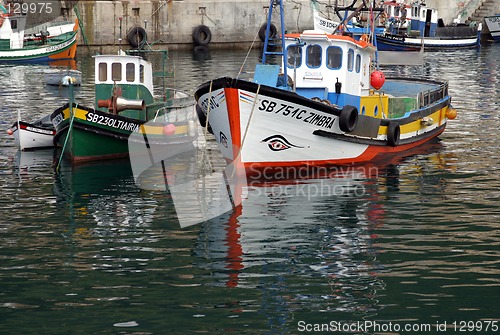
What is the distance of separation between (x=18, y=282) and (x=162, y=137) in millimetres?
11920

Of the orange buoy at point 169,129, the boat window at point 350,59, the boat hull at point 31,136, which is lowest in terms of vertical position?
the boat hull at point 31,136

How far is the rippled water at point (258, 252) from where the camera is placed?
13.7 metres

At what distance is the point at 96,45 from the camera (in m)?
62.7

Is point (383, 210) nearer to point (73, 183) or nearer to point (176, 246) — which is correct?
point (176, 246)

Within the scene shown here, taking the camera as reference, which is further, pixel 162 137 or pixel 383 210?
pixel 162 137

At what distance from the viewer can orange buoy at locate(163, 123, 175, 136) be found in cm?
2666

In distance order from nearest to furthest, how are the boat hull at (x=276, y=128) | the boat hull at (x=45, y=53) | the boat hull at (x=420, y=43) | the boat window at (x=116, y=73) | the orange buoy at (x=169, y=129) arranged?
the boat hull at (x=276, y=128)
the orange buoy at (x=169, y=129)
the boat window at (x=116, y=73)
the boat hull at (x=45, y=53)
the boat hull at (x=420, y=43)

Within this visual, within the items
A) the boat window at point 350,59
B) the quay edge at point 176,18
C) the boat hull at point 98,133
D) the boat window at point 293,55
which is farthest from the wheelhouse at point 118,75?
the quay edge at point 176,18

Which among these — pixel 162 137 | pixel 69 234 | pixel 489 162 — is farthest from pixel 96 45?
pixel 69 234

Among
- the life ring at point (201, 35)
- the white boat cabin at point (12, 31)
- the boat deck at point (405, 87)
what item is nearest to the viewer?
the boat deck at point (405, 87)

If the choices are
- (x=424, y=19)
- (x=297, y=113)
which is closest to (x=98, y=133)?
(x=297, y=113)

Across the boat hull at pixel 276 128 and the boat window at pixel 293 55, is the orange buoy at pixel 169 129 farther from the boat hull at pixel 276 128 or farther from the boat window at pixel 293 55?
the boat window at pixel 293 55

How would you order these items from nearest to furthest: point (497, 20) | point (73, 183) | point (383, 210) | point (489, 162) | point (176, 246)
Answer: point (176, 246), point (383, 210), point (73, 183), point (489, 162), point (497, 20)

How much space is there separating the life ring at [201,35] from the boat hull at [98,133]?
39.0m
